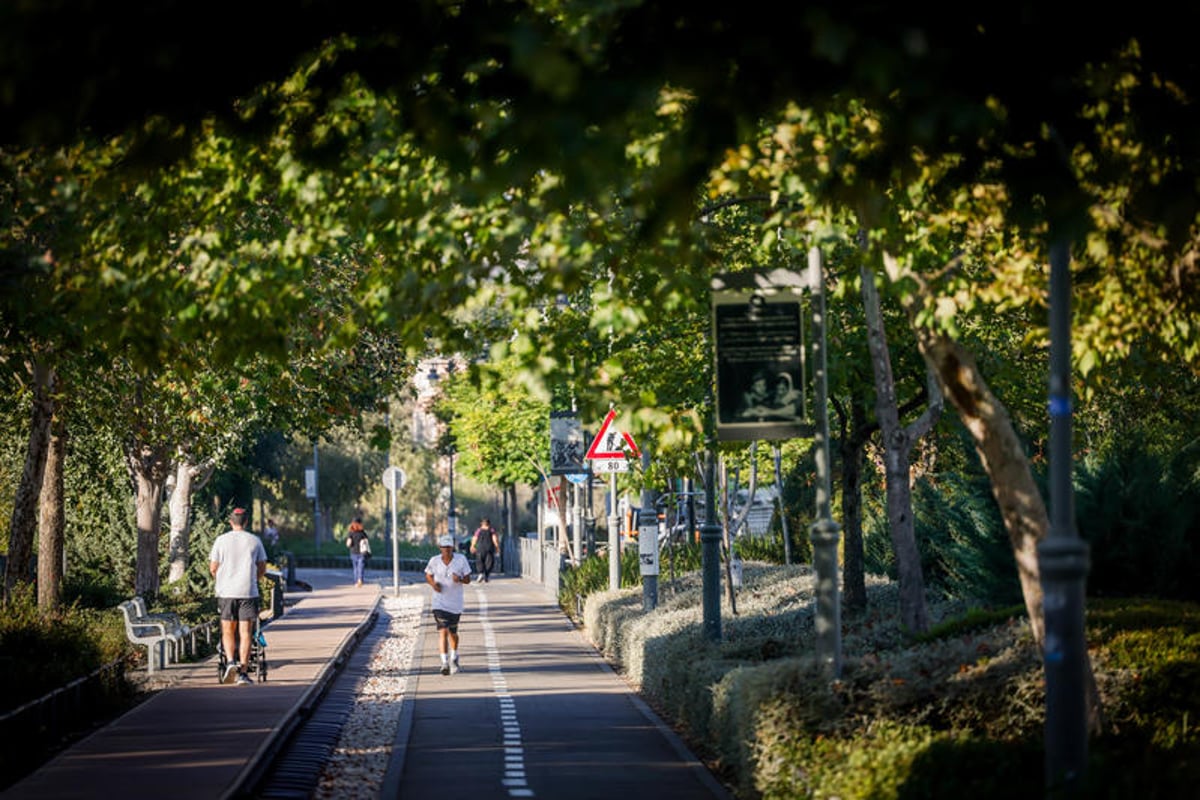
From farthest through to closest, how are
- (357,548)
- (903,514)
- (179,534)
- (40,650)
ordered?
1. (357,548)
2. (179,534)
3. (40,650)
4. (903,514)

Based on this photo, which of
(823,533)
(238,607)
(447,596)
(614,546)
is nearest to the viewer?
(823,533)

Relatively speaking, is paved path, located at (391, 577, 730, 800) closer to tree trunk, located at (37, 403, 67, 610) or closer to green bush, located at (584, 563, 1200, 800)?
green bush, located at (584, 563, 1200, 800)

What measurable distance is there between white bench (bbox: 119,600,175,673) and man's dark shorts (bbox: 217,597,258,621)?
2662 millimetres

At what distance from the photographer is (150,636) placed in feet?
70.4

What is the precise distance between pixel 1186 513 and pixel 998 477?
5397 mm

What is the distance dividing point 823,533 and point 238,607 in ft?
28.8

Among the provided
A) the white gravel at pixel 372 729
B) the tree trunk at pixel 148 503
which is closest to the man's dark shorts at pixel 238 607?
the white gravel at pixel 372 729

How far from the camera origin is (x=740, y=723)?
11.7 m

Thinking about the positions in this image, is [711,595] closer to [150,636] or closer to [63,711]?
[63,711]

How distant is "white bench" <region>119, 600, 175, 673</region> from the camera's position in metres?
21.1

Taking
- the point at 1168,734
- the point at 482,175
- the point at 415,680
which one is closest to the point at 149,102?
the point at 482,175

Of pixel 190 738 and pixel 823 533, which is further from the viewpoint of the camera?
pixel 190 738

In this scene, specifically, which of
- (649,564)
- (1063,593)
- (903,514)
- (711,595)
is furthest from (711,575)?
(1063,593)

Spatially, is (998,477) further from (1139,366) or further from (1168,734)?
(1139,366)
